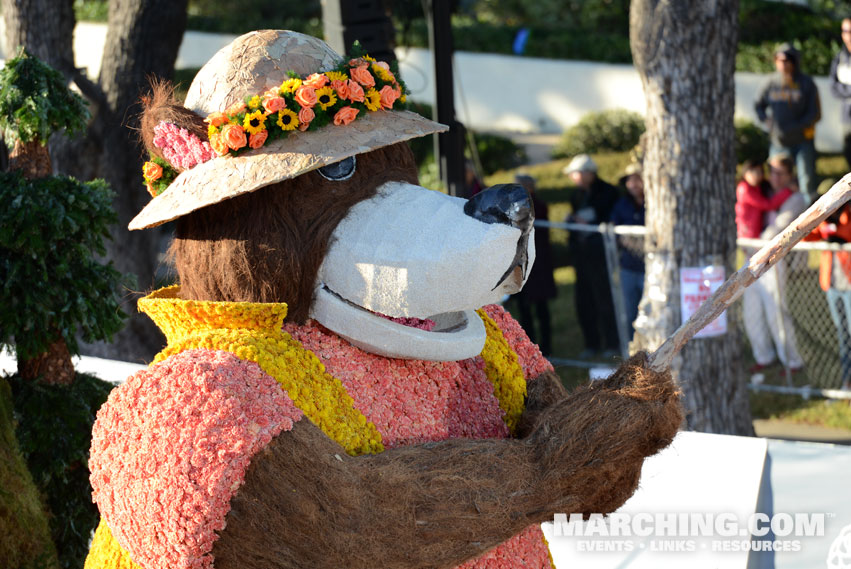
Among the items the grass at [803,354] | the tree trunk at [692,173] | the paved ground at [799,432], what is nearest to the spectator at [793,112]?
the grass at [803,354]

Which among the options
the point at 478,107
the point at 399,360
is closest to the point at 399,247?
the point at 399,360

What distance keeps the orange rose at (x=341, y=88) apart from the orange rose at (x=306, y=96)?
6 centimetres

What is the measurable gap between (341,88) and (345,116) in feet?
0.21

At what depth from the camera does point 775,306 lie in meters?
7.40

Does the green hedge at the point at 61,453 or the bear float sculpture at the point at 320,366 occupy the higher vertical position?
the bear float sculpture at the point at 320,366

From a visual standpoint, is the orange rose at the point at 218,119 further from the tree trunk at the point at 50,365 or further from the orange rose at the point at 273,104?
the tree trunk at the point at 50,365

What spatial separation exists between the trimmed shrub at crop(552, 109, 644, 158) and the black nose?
12384mm

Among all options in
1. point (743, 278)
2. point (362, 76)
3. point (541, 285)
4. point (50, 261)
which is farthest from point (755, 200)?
point (362, 76)

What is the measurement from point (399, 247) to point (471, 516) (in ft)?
1.82

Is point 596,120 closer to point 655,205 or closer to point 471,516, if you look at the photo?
point 655,205

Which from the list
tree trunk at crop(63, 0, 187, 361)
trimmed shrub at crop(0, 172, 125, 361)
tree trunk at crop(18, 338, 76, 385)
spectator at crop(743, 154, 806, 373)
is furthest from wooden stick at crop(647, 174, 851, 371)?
spectator at crop(743, 154, 806, 373)

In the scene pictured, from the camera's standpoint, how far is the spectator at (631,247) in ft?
25.1

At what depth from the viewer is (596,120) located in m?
14.4

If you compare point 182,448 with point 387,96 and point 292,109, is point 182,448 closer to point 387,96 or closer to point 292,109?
point 292,109
